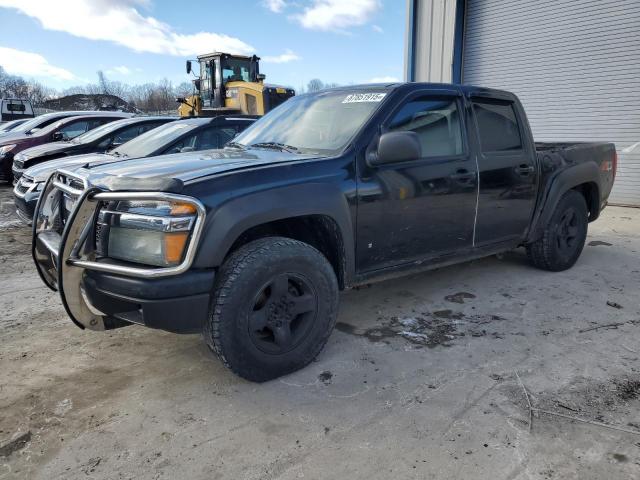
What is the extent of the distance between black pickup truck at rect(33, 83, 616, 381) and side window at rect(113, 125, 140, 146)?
4.90m

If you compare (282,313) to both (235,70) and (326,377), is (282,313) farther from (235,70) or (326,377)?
(235,70)

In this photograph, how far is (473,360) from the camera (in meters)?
3.10

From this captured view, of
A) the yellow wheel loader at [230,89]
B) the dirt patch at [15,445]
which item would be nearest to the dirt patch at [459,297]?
the dirt patch at [15,445]

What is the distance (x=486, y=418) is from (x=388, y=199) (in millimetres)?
1493

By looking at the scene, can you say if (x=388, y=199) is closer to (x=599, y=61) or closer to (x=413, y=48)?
(x=599, y=61)

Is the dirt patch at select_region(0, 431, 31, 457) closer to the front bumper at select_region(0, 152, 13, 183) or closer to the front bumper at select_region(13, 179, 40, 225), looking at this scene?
the front bumper at select_region(13, 179, 40, 225)

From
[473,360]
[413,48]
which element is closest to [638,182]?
[413,48]

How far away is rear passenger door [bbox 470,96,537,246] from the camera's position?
3.98 meters

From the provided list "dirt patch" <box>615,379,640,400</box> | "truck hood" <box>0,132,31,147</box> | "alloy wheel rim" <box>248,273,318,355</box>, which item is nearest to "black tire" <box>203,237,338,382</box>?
"alloy wheel rim" <box>248,273,318,355</box>

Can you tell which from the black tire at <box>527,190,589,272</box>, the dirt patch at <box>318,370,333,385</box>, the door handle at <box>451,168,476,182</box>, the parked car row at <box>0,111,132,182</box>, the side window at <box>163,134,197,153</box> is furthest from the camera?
the parked car row at <box>0,111,132,182</box>

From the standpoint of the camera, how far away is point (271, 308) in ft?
9.04

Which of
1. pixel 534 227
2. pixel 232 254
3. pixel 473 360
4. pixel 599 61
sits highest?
pixel 599 61

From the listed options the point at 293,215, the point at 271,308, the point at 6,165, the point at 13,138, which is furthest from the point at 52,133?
the point at 271,308

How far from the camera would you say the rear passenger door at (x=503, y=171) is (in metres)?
3.98
